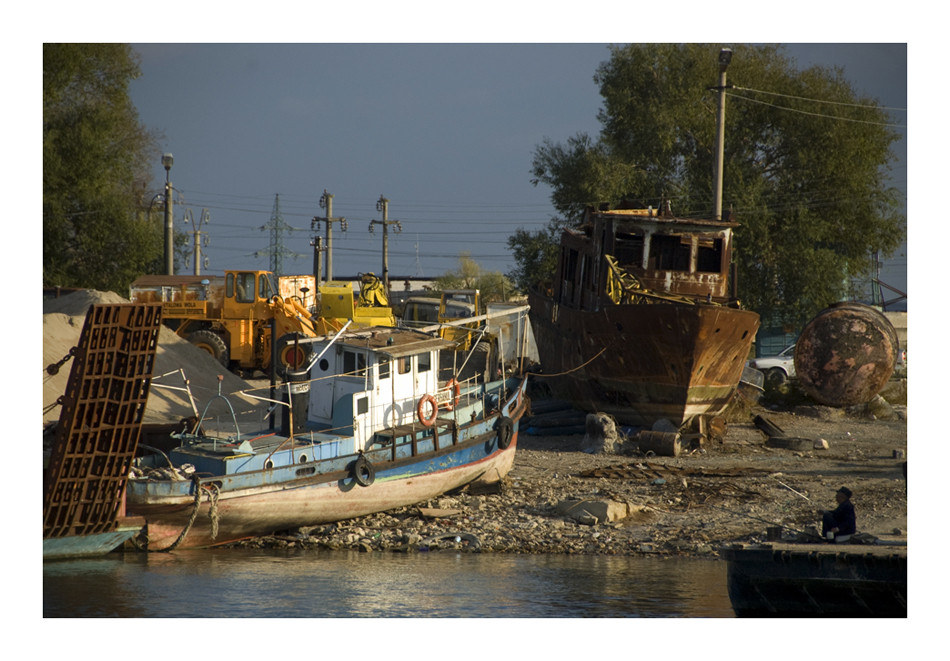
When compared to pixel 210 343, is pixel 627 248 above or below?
above

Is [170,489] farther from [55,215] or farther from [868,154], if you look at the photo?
[868,154]

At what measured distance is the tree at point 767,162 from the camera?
33469 millimetres

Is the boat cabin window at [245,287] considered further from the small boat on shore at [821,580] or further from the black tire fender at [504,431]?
the small boat on shore at [821,580]

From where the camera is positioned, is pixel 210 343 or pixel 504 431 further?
pixel 210 343

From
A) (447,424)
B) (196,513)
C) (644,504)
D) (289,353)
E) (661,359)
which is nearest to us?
(196,513)

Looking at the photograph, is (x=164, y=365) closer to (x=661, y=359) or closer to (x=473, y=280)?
(x=661, y=359)

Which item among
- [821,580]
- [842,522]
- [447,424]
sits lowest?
[821,580]

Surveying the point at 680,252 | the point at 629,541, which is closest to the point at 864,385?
the point at 680,252

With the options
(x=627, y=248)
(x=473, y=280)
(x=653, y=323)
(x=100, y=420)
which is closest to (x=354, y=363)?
(x=100, y=420)

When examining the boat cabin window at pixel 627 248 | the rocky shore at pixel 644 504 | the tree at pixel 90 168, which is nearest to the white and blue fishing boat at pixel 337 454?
the rocky shore at pixel 644 504

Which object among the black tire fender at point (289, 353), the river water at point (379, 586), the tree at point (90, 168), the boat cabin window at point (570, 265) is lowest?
the river water at point (379, 586)

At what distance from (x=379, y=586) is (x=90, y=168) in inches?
701

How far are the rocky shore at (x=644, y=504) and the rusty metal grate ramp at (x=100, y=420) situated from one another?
260 cm

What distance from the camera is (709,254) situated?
2389cm
